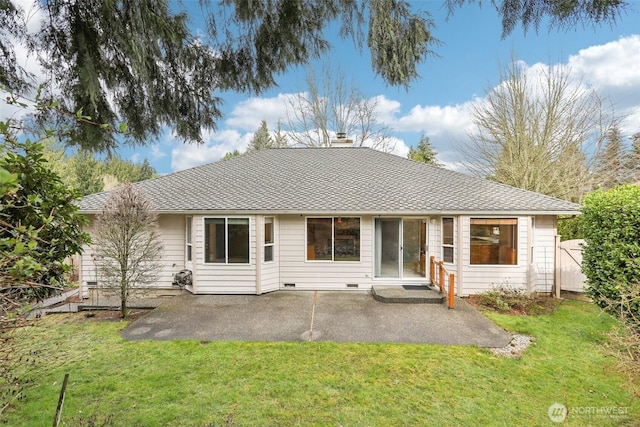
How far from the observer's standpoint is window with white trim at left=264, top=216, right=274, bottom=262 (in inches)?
347

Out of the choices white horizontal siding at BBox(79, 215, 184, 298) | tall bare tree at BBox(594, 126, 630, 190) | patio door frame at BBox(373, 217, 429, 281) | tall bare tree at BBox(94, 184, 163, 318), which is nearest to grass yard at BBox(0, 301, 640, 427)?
tall bare tree at BBox(94, 184, 163, 318)

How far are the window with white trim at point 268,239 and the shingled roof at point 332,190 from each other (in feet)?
1.70

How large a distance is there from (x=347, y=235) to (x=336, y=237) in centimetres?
35

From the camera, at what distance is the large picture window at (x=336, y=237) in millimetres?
9047

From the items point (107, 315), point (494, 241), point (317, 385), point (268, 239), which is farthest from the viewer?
point (268, 239)

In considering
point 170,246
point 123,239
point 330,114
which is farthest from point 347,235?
point 330,114

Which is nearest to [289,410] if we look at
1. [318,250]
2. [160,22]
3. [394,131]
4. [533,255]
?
[160,22]

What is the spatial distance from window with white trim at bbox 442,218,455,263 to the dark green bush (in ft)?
9.92

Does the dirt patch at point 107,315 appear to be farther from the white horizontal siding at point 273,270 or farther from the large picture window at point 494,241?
the large picture window at point 494,241

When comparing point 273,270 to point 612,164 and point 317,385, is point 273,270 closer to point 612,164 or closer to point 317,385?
point 317,385

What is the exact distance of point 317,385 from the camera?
4.12m

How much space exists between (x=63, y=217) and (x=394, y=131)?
20.2 meters

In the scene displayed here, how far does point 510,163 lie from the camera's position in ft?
47.5

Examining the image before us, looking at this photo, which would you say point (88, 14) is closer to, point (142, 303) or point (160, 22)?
point (160, 22)
